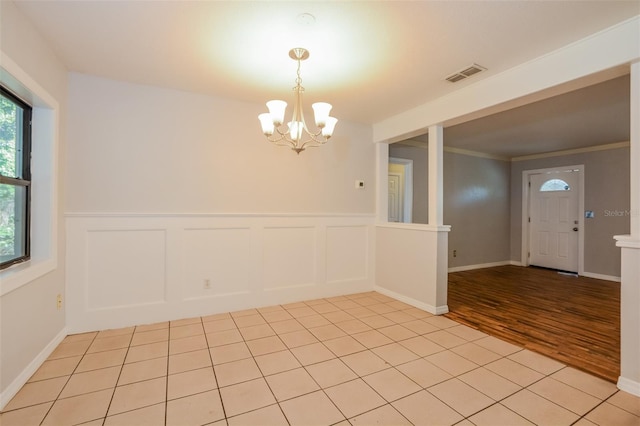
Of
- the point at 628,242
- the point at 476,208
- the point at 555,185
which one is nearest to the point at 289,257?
the point at 628,242

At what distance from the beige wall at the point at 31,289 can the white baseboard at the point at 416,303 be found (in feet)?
11.3

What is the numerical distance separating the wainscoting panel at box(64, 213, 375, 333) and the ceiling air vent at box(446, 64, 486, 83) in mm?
2021

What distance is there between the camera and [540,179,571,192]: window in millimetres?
5703

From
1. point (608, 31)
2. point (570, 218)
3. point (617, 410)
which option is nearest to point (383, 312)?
point (617, 410)

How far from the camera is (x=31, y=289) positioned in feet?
6.67

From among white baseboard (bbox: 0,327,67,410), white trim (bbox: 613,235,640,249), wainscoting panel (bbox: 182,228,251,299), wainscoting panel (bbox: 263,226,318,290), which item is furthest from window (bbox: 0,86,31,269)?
white trim (bbox: 613,235,640,249)

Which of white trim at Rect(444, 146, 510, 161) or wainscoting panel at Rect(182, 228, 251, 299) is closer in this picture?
wainscoting panel at Rect(182, 228, 251, 299)

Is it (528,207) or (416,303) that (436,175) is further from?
(528,207)

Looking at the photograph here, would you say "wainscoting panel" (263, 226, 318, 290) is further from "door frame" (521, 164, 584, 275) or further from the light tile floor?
"door frame" (521, 164, 584, 275)

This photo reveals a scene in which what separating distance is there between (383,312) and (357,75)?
2.48 m

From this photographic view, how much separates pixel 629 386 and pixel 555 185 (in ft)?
16.6

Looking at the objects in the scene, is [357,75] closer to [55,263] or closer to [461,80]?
[461,80]

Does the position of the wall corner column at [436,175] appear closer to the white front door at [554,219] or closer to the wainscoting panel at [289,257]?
the wainscoting panel at [289,257]

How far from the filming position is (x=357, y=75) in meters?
2.69
